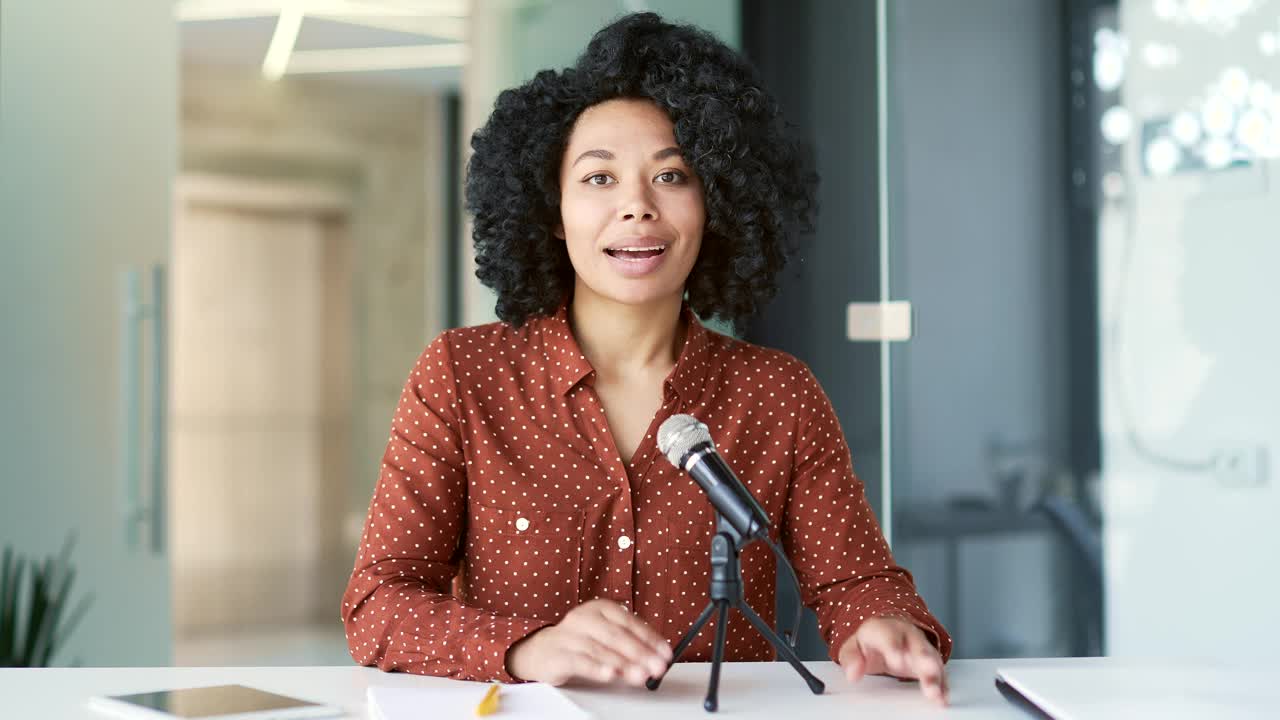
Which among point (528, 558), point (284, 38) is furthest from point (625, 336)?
point (284, 38)

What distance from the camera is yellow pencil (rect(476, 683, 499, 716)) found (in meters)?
1.12

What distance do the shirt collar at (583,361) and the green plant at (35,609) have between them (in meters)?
1.93

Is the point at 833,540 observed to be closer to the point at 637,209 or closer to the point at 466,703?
the point at 637,209

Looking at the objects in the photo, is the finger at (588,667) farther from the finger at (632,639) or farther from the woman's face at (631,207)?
the woman's face at (631,207)

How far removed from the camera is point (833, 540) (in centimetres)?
171

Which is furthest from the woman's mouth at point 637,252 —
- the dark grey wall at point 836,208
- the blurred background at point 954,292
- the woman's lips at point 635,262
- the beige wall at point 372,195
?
the beige wall at point 372,195

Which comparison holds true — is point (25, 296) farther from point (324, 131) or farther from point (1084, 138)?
point (324, 131)

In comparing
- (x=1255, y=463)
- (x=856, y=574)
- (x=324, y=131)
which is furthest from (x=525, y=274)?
(x=324, y=131)

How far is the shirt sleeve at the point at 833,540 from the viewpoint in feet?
5.23

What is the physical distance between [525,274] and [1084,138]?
4.84 feet

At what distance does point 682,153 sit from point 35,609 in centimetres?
220

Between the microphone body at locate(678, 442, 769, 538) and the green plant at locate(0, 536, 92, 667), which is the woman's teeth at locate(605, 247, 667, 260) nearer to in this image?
the microphone body at locate(678, 442, 769, 538)

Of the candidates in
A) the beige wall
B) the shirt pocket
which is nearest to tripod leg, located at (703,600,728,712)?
the shirt pocket

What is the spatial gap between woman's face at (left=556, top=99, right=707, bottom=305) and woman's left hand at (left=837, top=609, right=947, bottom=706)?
555 mm
